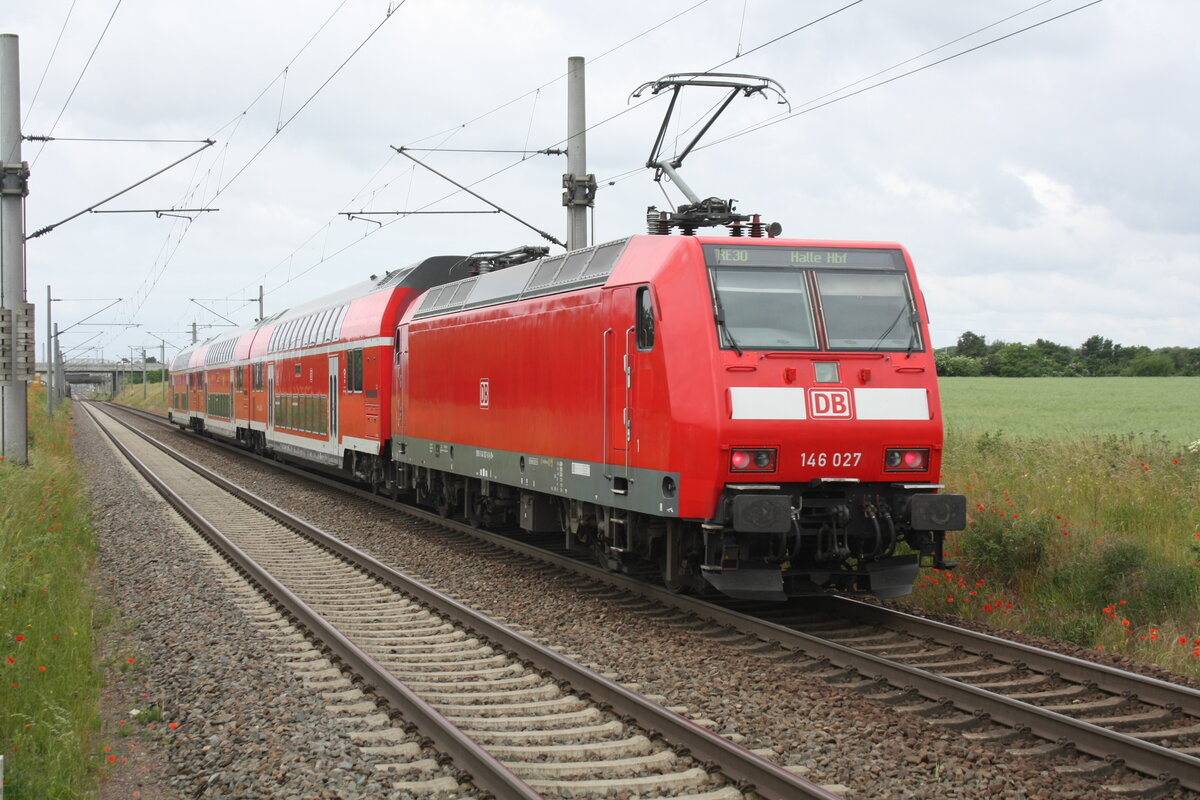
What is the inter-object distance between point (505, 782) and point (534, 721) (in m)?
1.41

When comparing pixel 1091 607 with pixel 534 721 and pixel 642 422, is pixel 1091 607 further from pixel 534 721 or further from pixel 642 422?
pixel 534 721

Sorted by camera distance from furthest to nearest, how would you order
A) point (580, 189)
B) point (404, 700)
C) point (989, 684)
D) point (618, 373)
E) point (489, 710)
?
1. point (580, 189)
2. point (618, 373)
3. point (989, 684)
4. point (489, 710)
5. point (404, 700)

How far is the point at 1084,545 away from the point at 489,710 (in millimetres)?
6344

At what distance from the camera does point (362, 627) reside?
9930 mm

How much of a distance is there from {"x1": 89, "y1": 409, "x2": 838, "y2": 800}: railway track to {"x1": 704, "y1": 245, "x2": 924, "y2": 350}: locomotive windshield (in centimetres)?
308

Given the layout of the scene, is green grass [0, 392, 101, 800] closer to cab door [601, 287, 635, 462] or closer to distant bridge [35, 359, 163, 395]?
cab door [601, 287, 635, 462]

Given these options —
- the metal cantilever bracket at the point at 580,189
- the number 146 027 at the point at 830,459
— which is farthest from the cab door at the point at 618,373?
the metal cantilever bracket at the point at 580,189

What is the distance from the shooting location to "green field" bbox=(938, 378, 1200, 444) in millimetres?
25977

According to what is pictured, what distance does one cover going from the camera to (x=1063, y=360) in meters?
70.1

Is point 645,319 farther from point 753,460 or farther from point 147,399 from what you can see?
point 147,399

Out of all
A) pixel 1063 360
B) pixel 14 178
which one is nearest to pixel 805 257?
pixel 14 178

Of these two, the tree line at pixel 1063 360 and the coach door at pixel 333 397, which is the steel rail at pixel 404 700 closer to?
the coach door at pixel 333 397

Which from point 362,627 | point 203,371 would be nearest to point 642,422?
point 362,627

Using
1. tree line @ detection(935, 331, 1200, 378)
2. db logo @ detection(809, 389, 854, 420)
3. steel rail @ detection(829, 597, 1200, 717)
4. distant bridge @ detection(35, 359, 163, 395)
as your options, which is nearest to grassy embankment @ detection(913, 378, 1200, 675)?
steel rail @ detection(829, 597, 1200, 717)
